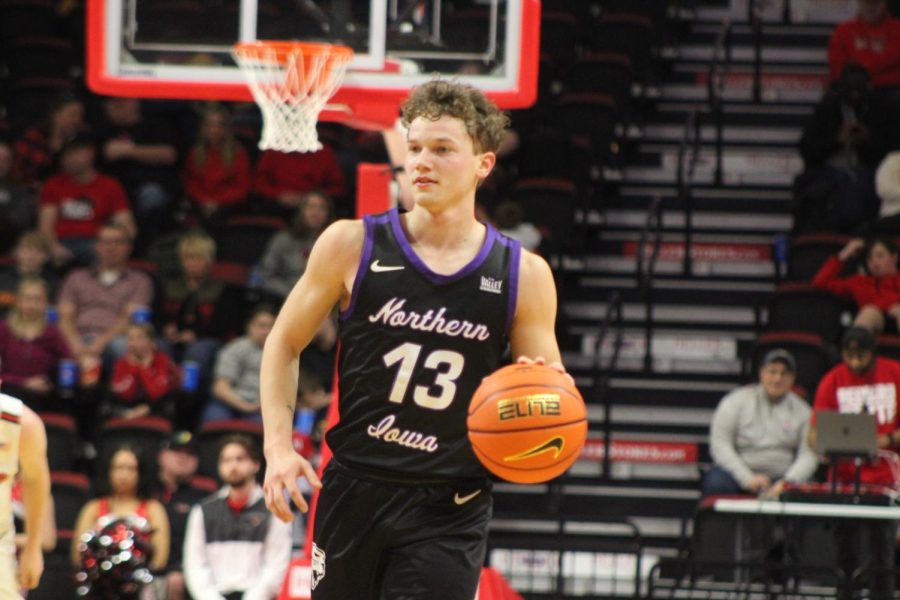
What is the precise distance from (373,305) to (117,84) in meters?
2.82

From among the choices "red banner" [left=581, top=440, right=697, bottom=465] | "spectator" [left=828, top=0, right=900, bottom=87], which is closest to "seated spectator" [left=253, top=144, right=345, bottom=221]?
"red banner" [left=581, top=440, right=697, bottom=465]

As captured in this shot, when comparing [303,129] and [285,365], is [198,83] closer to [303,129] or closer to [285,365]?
[303,129]

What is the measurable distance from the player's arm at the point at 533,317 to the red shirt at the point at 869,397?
6016 mm

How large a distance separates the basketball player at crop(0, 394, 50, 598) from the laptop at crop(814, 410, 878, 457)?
4.95 metres

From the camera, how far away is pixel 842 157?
43.3ft

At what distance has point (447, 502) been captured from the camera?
4418 millimetres

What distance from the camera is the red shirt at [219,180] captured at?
1306 cm

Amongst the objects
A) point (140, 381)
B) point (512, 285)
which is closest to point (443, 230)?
point (512, 285)

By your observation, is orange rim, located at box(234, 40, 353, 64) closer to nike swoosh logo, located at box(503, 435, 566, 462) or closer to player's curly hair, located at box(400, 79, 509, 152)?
player's curly hair, located at box(400, 79, 509, 152)

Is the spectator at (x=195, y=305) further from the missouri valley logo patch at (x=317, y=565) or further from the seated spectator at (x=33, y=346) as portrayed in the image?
the missouri valley logo patch at (x=317, y=565)

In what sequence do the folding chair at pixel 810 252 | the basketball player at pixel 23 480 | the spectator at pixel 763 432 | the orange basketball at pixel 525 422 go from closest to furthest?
the orange basketball at pixel 525 422
the basketball player at pixel 23 480
the spectator at pixel 763 432
the folding chair at pixel 810 252

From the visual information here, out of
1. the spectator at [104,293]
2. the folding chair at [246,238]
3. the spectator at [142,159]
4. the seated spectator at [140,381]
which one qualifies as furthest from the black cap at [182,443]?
the spectator at [142,159]

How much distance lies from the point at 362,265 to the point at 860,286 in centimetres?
782

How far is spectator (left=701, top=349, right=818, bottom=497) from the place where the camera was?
10.3m
